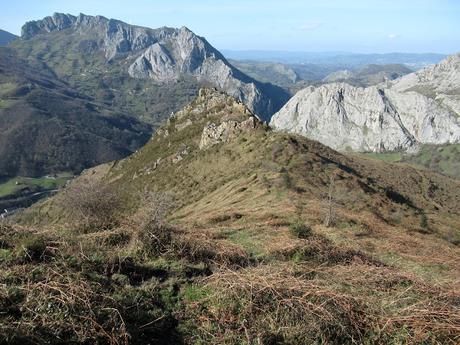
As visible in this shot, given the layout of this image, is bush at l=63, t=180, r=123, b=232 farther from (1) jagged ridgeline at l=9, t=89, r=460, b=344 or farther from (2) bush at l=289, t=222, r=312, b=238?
(2) bush at l=289, t=222, r=312, b=238

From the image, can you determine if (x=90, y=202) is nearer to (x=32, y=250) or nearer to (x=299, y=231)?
(x=299, y=231)

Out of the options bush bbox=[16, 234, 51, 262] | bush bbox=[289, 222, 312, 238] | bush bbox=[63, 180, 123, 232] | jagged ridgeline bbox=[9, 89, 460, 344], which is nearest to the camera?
jagged ridgeline bbox=[9, 89, 460, 344]

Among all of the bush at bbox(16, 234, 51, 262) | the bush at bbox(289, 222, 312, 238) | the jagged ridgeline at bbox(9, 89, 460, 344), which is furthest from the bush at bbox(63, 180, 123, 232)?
the bush at bbox(16, 234, 51, 262)

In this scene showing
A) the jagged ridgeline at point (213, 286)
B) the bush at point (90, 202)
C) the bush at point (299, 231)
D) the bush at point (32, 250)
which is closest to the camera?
the jagged ridgeline at point (213, 286)

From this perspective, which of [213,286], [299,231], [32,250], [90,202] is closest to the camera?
[213,286]

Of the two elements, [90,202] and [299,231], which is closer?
[299,231]

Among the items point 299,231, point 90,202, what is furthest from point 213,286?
point 90,202

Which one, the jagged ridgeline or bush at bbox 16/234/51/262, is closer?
the jagged ridgeline

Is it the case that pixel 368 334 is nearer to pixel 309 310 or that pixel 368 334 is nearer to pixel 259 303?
pixel 309 310

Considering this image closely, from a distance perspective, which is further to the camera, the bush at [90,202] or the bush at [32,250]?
the bush at [90,202]

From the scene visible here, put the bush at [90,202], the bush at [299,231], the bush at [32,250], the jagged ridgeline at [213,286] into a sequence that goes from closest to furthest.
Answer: the jagged ridgeline at [213,286] < the bush at [32,250] < the bush at [299,231] < the bush at [90,202]

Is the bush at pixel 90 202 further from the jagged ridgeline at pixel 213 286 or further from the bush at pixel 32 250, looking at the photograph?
the bush at pixel 32 250

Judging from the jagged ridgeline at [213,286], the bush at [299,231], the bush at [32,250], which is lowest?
the bush at [299,231]

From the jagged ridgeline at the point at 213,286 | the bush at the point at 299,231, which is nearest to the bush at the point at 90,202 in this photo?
the jagged ridgeline at the point at 213,286
